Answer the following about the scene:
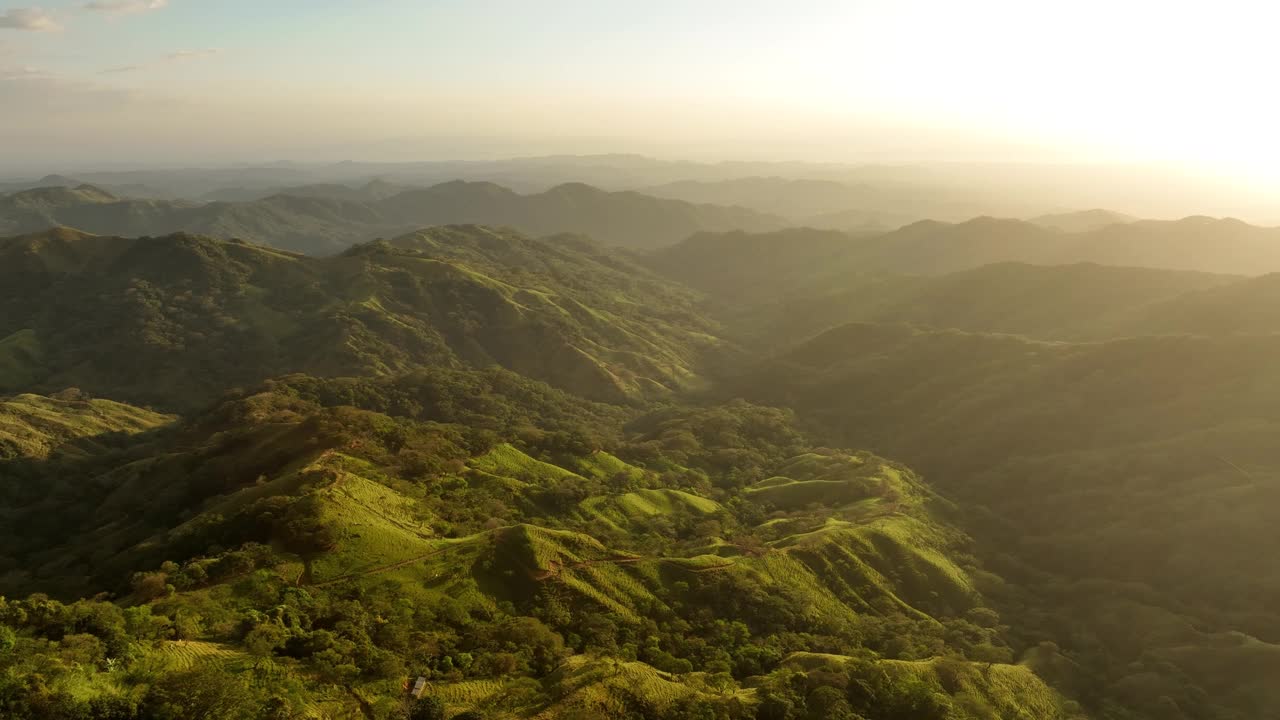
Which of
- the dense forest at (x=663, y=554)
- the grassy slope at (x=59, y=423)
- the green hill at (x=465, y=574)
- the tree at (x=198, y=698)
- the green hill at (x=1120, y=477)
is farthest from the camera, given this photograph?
the grassy slope at (x=59, y=423)

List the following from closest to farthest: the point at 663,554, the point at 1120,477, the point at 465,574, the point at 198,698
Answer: the point at 198,698, the point at 465,574, the point at 663,554, the point at 1120,477

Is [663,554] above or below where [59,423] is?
above

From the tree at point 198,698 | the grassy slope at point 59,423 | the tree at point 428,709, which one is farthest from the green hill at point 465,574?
the grassy slope at point 59,423

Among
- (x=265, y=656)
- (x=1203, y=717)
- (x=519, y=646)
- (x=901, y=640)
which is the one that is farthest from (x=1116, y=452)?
(x=265, y=656)

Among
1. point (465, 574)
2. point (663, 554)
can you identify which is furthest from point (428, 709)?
point (663, 554)

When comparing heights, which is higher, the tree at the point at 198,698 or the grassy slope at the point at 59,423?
the tree at the point at 198,698

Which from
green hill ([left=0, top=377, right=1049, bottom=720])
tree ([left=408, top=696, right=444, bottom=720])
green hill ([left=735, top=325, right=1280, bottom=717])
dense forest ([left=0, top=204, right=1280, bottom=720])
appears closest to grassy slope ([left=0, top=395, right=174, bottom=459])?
dense forest ([left=0, top=204, right=1280, bottom=720])

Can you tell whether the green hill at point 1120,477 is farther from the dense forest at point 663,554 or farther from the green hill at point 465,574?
the green hill at point 465,574

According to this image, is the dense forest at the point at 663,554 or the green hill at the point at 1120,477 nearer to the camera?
the dense forest at the point at 663,554

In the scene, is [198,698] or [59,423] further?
[59,423]

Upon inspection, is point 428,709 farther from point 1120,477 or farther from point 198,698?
point 1120,477

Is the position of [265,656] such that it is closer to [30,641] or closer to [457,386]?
[30,641]
